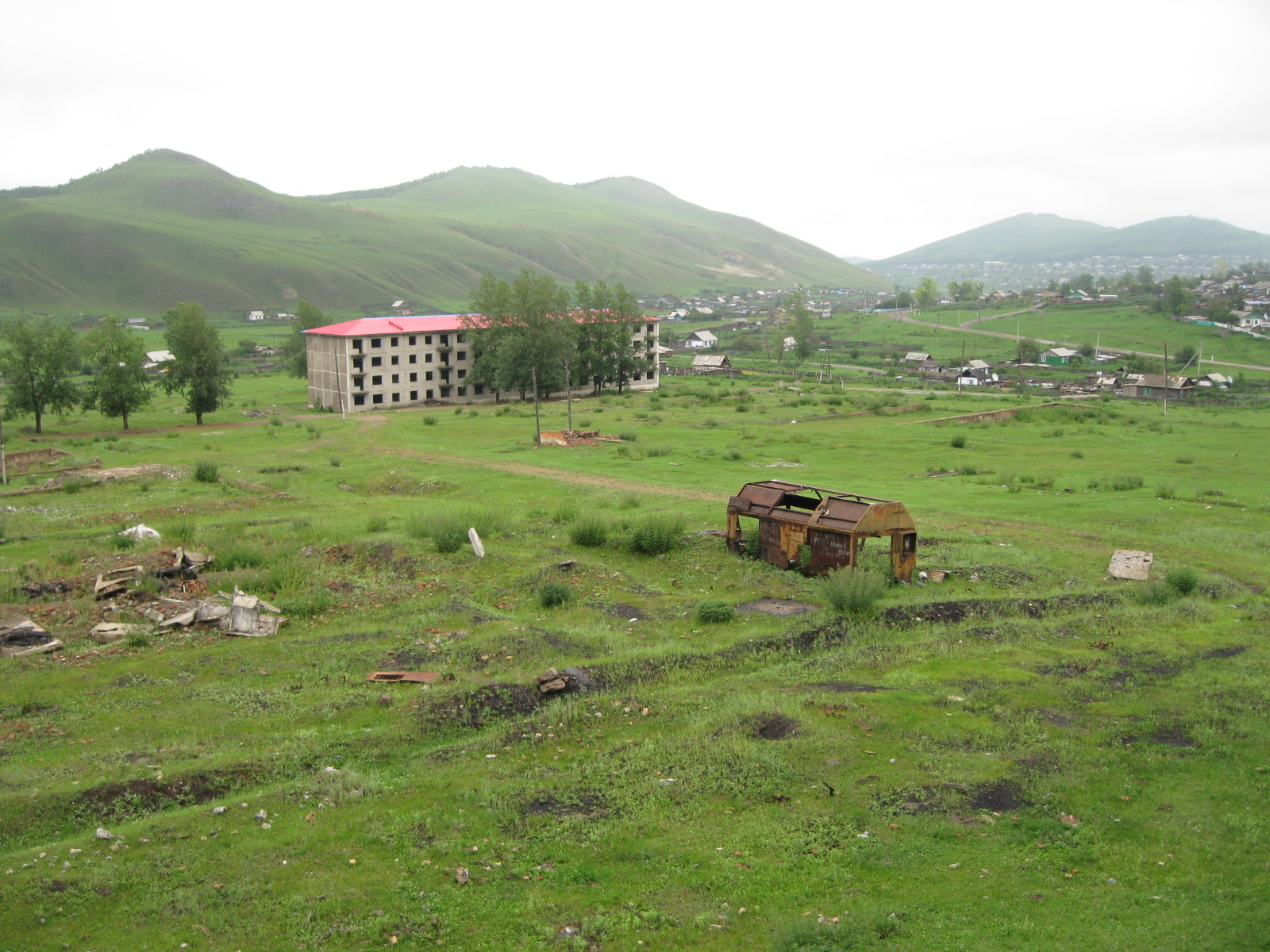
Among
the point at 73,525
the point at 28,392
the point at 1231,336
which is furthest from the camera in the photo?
the point at 1231,336

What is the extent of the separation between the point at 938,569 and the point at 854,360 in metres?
112

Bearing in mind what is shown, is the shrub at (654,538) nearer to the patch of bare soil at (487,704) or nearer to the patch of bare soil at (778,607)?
the patch of bare soil at (778,607)

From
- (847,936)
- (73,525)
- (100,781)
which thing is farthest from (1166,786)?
(73,525)

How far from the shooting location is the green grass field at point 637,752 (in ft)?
30.4

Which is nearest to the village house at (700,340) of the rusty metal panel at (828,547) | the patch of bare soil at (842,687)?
the rusty metal panel at (828,547)

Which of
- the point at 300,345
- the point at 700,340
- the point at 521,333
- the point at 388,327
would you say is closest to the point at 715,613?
the point at 521,333

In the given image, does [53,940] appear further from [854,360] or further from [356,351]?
[854,360]

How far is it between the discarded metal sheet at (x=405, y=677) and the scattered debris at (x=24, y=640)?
252 inches

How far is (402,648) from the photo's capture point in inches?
676

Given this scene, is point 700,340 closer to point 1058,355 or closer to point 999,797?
point 1058,355

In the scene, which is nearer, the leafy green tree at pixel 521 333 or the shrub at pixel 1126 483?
the shrub at pixel 1126 483

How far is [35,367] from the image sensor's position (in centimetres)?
5878

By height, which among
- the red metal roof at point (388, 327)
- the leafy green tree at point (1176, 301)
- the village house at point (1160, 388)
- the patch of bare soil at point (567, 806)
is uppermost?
the leafy green tree at point (1176, 301)

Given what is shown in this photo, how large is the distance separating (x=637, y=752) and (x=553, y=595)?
769 centimetres
